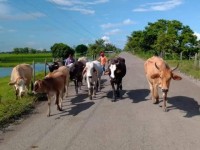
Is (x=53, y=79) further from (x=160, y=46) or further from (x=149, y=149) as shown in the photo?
(x=160, y=46)

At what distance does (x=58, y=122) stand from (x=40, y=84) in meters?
1.73

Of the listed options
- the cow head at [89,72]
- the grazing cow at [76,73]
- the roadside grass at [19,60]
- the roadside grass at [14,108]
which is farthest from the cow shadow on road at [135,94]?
the roadside grass at [19,60]

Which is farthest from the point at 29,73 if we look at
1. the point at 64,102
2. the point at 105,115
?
the point at 105,115

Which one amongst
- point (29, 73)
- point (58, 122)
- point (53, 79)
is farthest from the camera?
point (29, 73)

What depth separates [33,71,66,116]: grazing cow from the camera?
36.1ft

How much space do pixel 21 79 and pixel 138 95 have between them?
16.1 ft

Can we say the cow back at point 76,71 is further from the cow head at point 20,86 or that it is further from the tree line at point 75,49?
the tree line at point 75,49

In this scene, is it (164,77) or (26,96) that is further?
(26,96)

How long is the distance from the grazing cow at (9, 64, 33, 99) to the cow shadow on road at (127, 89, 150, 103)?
4325mm

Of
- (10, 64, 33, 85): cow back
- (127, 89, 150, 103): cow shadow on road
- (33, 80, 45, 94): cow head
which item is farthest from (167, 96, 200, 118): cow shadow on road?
(10, 64, 33, 85): cow back

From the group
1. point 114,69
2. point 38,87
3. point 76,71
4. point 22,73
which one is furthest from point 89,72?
point 22,73

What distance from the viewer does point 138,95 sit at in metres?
14.6

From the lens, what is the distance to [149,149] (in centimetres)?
711

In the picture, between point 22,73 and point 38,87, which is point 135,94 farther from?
point 38,87
